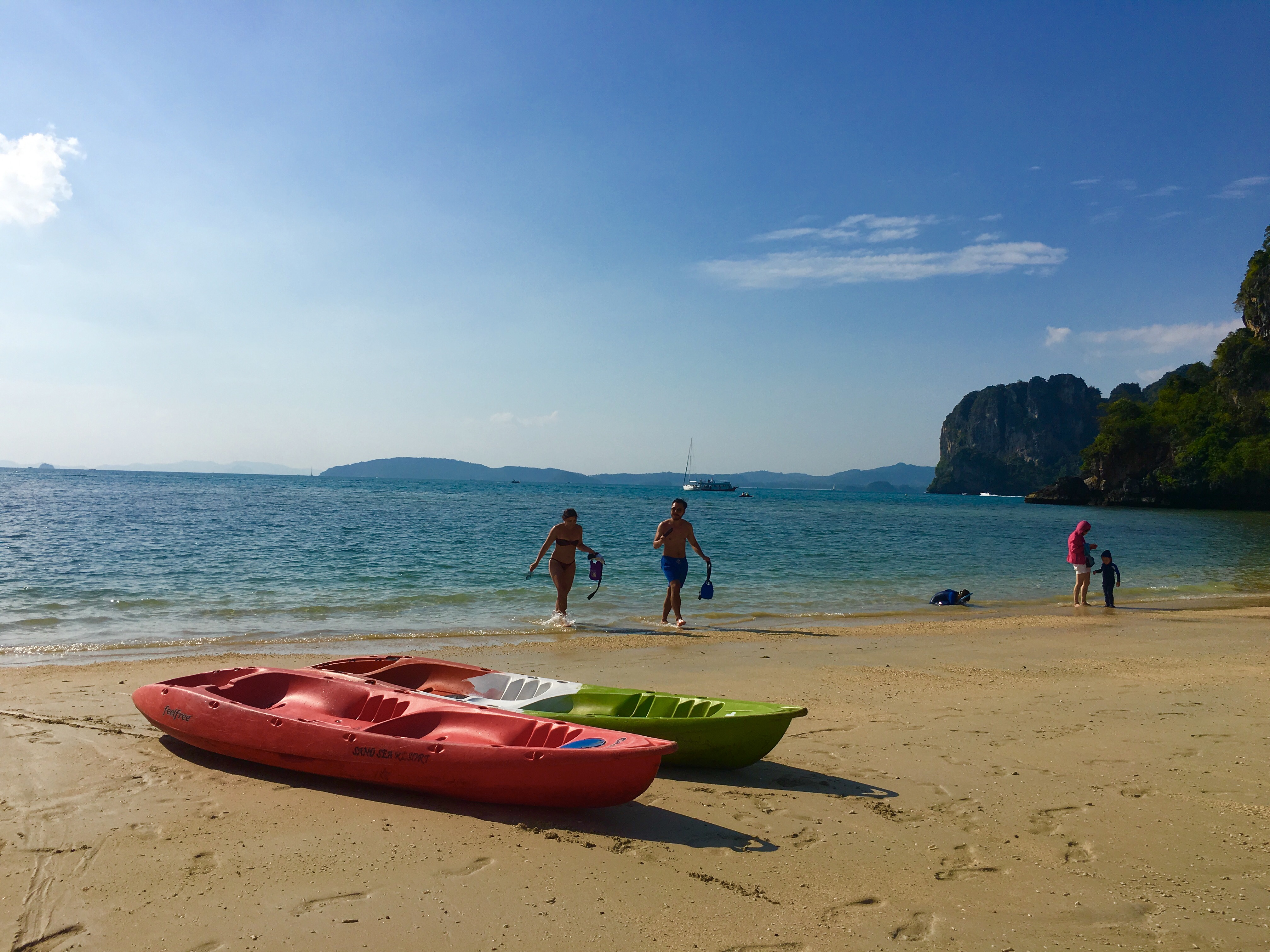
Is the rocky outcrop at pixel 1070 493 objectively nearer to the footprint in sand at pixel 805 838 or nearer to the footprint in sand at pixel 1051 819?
the footprint in sand at pixel 1051 819

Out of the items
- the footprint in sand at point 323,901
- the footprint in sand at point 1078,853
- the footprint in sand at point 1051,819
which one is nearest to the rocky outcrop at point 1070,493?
the footprint in sand at point 1051,819

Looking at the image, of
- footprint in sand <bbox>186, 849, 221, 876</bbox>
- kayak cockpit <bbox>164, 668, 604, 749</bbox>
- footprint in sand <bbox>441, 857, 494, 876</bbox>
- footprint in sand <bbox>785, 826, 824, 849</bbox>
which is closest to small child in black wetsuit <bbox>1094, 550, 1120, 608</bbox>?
footprint in sand <bbox>785, 826, 824, 849</bbox>

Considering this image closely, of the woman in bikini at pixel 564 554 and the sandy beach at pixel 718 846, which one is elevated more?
the woman in bikini at pixel 564 554

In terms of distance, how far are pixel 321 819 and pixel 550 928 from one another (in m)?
1.84

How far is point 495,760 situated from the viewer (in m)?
4.38

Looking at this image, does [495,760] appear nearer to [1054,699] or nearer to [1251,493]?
[1054,699]

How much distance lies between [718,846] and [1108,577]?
47.8 feet

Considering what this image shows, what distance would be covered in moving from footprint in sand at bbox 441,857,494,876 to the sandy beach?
1 cm

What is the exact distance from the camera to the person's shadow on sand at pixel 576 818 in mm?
4059

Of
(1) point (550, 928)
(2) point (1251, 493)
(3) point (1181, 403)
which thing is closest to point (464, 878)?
(1) point (550, 928)

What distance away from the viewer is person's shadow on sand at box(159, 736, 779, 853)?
406cm

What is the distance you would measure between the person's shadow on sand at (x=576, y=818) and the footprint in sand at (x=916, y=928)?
2.74 ft

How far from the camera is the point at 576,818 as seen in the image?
171 inches

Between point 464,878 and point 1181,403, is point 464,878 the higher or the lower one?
the lower one
